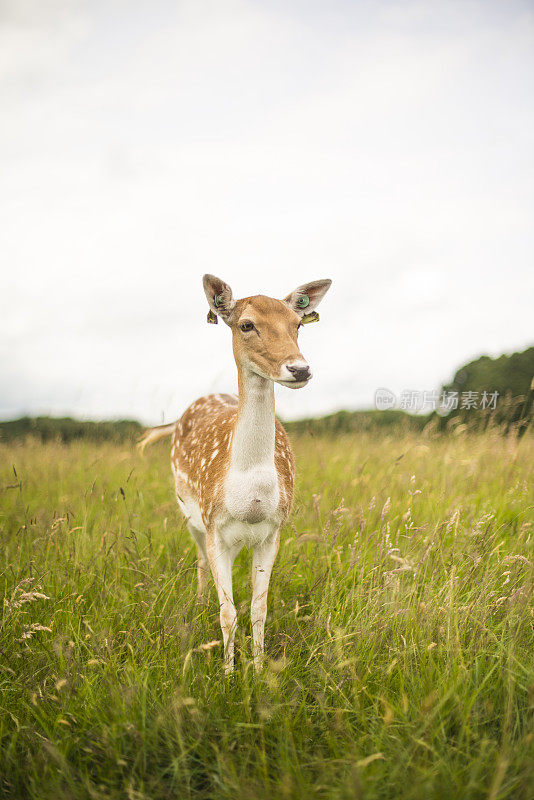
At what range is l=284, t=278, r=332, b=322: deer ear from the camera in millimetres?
3148

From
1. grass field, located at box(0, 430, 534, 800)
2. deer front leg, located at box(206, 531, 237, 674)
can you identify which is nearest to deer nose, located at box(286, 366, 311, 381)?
grass field, located at box(0, 430, 534, 800)

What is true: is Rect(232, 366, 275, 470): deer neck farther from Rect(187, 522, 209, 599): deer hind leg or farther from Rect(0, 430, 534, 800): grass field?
Rect(187, 522, 209, 599): deer hind leg

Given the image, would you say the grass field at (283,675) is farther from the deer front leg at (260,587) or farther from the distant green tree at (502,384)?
the distant green tree at (502,384)

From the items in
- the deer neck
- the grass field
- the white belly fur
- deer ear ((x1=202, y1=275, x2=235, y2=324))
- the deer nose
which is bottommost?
the grass field

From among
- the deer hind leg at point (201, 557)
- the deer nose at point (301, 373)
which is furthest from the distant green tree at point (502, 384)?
the deer nose at point (301, 373)

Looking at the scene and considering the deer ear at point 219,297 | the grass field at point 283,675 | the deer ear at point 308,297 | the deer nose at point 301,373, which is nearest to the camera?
the grass field at point 283,675

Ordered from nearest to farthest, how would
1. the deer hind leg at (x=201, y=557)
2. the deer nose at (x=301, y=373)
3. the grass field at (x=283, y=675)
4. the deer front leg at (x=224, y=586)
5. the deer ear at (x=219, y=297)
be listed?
the grass field at (x=283, y=675) → the deer nose at (x=301, y=373) → the deer front leg at (x=224, y=586) → the deer ear at (x=219, y=297) → the deer hind leg at (x=201, y=557)

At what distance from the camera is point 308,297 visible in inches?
125

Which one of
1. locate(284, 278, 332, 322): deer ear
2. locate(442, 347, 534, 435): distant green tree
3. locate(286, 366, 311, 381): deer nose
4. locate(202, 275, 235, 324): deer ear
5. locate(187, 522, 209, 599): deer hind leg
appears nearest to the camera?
locate(286, 366, 311, 381): deer nose

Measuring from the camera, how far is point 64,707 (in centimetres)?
213

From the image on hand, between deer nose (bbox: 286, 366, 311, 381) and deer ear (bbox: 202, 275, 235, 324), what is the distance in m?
0.79

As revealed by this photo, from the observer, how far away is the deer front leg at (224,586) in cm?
262

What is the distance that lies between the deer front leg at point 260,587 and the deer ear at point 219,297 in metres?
1.38

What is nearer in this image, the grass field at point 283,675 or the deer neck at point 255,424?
the grass field at point 283,675
